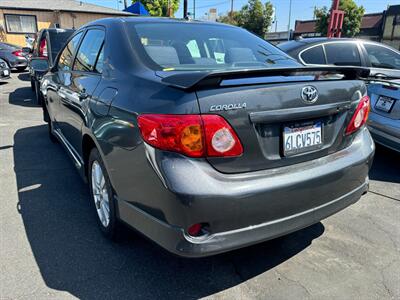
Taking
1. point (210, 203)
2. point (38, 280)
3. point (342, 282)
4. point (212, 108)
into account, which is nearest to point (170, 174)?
point (210, 203)

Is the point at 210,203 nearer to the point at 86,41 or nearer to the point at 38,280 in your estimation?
the point at 38,280

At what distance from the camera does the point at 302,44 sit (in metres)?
5.30

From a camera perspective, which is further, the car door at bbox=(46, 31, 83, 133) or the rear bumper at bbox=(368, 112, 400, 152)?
the rear bumper at bbox=(368, 112, 400, 152)

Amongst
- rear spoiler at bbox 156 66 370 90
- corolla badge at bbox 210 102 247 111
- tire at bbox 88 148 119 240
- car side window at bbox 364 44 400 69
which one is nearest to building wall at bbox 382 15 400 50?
car side window at bbox 364 44 400 69

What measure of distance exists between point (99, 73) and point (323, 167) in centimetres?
178

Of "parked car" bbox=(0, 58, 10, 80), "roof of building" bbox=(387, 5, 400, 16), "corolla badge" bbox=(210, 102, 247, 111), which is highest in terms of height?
"roof of building" bbox=(387, 5, 400, 16)

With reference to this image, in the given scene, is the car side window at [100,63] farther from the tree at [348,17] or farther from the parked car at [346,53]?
the tree at [348,17]

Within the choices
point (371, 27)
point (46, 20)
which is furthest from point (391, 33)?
point (46, 20)

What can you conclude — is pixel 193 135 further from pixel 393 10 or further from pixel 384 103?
pixel 393 10

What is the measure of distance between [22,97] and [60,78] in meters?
7.00

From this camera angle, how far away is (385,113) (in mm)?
4316

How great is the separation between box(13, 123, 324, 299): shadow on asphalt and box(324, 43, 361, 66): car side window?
3.23m

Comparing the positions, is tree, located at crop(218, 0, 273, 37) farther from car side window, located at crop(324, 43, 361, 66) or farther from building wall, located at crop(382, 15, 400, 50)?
car side window, located at crop(324, 43, 361, 66)

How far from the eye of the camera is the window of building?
27938 millimetres
